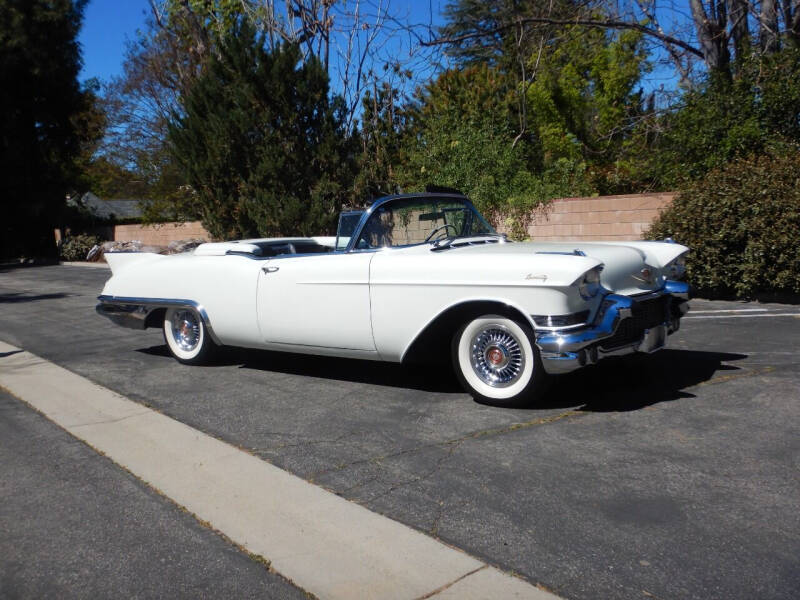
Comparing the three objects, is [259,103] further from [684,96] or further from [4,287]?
[684,96]

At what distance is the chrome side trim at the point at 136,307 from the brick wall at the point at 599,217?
7841 mm

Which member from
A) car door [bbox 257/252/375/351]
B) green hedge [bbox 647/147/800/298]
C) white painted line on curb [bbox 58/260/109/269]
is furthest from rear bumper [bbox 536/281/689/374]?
white painted line on curb [bbox 58/260/109/269]

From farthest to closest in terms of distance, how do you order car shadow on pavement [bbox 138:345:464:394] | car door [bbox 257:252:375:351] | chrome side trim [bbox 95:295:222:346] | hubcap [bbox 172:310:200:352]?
hubcap [bbox 172:310:200:352] < chrome side trim [bbox 95:295:222:346] < car shadow on pavement [bbox 138:345:464:394] < car door [bbox 257:252:375:351]

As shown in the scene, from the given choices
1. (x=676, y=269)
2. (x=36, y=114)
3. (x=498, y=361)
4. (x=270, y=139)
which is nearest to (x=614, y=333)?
(x=498, y=361)

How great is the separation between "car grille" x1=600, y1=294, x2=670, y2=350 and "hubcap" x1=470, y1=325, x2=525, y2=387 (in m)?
0.57

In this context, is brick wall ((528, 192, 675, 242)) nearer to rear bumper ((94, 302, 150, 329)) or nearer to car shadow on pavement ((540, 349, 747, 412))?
car shadow on pavement ((540, 349, 747, 412))

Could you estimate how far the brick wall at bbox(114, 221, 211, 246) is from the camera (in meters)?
24.1

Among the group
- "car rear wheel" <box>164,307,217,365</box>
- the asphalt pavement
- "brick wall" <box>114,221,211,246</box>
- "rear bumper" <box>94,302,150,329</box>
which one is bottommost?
the asphalt pavement

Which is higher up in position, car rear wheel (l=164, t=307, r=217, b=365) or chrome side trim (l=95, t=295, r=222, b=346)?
chrome side trim (l=95, t=295, r=222, b=346)

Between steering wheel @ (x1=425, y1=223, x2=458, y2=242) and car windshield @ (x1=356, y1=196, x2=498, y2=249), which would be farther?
steering wheel @ (x1=425, y1=223, x2=458, y2=242)

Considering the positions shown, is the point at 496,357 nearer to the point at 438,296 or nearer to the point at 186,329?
the point at 438,296

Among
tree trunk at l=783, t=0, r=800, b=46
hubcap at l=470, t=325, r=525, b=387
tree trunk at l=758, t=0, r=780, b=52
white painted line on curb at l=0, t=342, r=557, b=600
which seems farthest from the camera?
tree trunk at l=758, t=0, r=780, b=52

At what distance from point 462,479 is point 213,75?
50.8 ft

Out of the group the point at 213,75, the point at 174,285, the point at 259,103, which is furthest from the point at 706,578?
the point at 213,75
